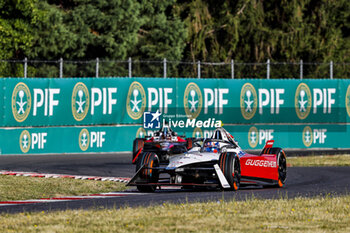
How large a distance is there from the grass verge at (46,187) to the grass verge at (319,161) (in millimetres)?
7862

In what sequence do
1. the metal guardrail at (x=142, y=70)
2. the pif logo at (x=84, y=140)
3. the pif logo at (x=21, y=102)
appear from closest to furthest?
1. the pif logo at (x=21, y=102)
2. the pif logo at (x=84, y=140)
3. the metal guardrail at (x=142, y=70)

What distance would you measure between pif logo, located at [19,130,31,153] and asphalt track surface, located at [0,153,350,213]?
637 millimetres

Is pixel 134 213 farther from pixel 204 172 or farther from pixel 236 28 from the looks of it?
pixel 236 28

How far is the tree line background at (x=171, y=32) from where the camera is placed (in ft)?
114

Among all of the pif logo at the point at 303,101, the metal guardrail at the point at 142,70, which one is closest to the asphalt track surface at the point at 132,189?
the pif logo at the point at 303,101

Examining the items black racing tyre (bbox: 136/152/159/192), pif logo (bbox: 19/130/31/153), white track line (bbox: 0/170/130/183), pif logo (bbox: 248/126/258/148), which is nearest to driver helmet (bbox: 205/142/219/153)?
black racing tyre (bbox: 136/152/159/192)

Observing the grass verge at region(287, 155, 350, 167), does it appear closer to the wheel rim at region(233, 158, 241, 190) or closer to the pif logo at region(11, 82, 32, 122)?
the wheel rim at region(233, 158, 241, 190)

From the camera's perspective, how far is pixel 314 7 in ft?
152

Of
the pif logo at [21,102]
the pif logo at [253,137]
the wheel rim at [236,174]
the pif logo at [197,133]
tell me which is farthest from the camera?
the pif logo at [253,137]

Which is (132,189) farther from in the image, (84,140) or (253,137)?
(253,137)

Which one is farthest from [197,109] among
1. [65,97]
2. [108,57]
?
[108,57]

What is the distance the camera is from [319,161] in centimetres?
2400

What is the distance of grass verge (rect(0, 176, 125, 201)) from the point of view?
14938 mm

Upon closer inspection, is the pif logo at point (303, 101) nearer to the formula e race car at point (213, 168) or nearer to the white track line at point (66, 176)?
the white track line at point (66, 176)
